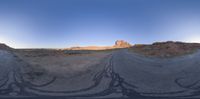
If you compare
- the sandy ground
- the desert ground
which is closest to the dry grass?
the desert ground

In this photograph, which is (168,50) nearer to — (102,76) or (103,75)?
(103,75)

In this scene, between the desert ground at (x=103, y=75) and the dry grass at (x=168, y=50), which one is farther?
the dry grass at (x=168, y=50)

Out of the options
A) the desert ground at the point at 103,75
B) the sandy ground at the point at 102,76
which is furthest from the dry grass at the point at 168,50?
the sandy ground at the point at 102,76

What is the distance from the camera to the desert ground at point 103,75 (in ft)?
51.2

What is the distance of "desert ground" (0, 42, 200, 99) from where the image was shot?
1559cm

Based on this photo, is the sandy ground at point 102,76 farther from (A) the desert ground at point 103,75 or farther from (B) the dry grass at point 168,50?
(B) the dry grass at point 168,50

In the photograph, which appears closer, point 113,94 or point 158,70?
point 113,94

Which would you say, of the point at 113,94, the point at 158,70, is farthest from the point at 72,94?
the point at 158,70

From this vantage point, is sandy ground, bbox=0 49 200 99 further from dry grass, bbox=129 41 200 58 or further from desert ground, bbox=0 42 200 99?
dry grass, bbox=129 41 200 58

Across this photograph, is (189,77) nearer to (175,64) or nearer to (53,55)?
(175,64)

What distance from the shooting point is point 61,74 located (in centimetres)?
2025

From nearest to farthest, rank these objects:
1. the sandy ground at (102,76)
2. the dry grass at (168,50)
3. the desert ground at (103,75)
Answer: the desert ground at (103,75), the sandy ground at (102,76), the dry grass at (168,50)

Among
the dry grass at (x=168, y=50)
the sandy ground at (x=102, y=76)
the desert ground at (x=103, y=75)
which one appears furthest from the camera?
the dry grass at (x=168, y=50)

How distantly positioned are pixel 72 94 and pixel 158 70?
714 cm
